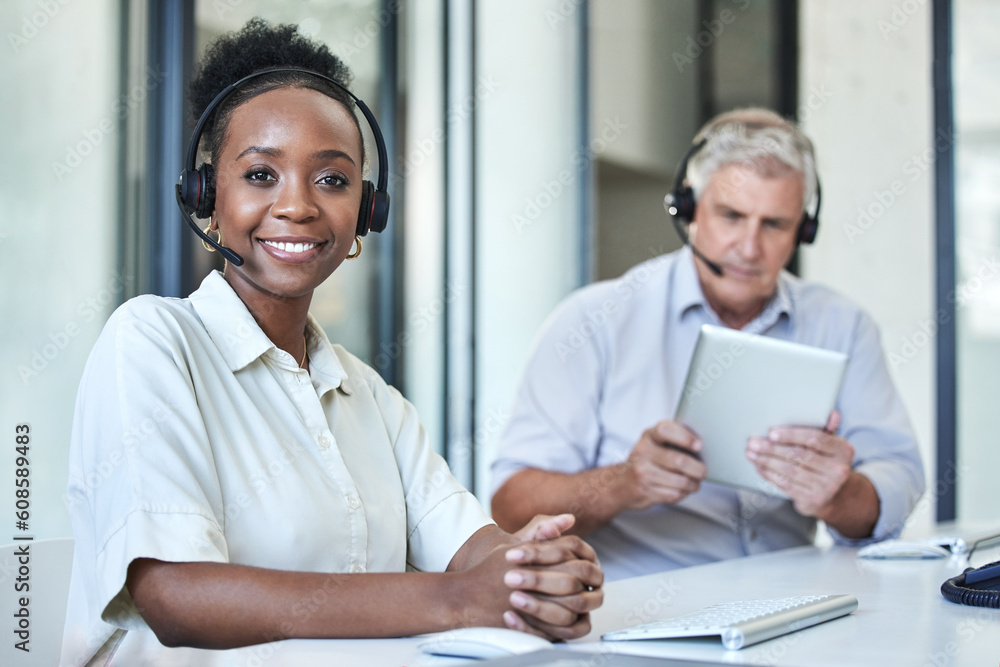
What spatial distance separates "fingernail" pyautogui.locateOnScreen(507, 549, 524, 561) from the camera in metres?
0.90

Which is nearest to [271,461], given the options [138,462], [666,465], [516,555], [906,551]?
[138,462]

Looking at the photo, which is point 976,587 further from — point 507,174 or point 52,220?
point 507,174

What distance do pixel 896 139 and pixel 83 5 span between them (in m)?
3.20

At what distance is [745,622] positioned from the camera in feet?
2.94

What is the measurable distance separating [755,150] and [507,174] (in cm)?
116

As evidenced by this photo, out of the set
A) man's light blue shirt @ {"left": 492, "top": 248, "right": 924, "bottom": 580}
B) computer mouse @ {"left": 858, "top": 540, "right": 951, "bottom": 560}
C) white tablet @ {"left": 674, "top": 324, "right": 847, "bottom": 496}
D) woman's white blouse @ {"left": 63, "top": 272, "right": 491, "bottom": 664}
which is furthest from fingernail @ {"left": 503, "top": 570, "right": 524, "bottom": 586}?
computer mouse @ {"left": 858, "top": 540, "right": 951, "bottom": 560}

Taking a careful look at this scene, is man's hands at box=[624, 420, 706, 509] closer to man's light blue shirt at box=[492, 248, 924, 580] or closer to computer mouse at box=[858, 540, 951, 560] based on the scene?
man's light blue shirt at box=[492, 248, 924, 580]

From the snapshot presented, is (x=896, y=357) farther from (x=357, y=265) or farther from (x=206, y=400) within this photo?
(x=206, y=400)

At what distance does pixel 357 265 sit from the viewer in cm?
245

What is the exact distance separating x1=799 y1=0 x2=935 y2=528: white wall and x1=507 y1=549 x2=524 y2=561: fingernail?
3.31 m

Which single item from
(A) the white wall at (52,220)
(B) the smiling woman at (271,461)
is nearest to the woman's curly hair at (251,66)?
(B) the smiling woman at (271,461)

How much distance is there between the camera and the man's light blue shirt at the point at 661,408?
1.86m

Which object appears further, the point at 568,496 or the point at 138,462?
the point at 568,496

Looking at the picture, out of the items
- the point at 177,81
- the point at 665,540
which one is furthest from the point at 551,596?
the point at 177,81
